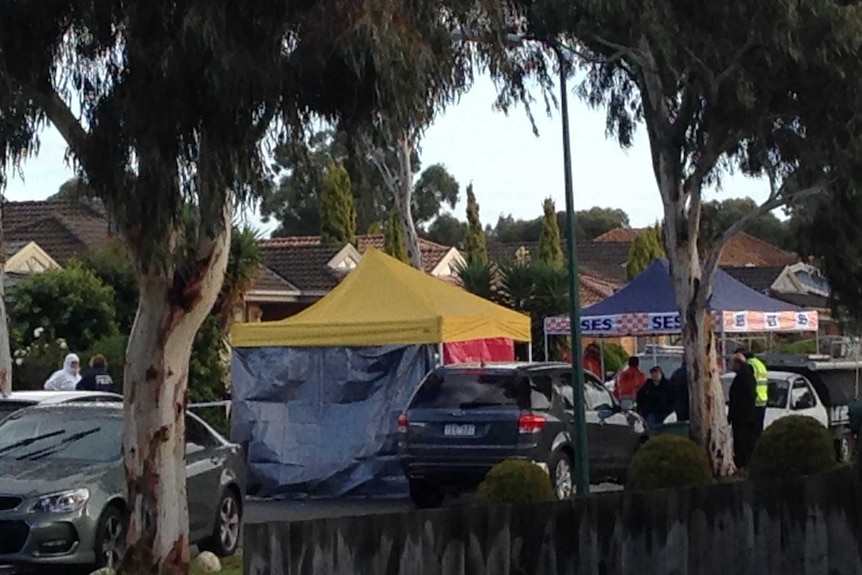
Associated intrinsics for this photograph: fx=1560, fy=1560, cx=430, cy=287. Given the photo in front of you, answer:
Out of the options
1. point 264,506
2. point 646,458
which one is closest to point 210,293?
point 646,458

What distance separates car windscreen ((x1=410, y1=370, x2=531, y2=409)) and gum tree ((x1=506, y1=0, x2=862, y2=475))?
4.16 m

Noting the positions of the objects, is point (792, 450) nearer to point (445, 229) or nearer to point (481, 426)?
point (481, 426)

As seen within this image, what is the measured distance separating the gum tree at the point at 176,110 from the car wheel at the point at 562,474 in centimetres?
A: 690

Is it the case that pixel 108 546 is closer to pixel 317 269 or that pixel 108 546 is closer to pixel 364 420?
pixel 364 420

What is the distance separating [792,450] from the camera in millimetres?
17000

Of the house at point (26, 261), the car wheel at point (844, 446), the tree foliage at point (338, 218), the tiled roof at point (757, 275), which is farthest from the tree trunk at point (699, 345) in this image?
the tiled roof at point (757, 275)

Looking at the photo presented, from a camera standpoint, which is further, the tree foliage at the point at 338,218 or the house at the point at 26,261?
the tree foliage at the point at 338,218

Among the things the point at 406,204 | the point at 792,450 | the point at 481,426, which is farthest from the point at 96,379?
the point at 406,204

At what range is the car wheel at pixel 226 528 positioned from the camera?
14883 mm

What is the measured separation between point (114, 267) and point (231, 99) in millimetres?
22368

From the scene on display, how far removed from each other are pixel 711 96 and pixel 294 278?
22580 millimetres

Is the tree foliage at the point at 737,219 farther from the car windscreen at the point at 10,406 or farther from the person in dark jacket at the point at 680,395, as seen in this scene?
the car windscreen at the point at 10,406

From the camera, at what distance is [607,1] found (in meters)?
18.8

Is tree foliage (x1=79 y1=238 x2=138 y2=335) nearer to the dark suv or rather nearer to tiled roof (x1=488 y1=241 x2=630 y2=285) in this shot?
the dark suv
